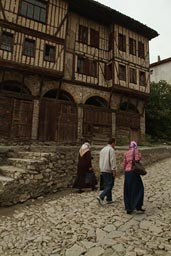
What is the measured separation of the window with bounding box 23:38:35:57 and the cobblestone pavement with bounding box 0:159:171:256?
410 inches

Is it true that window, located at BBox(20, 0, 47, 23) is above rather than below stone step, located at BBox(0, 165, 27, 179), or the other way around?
above

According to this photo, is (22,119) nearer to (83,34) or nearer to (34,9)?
(34,9)

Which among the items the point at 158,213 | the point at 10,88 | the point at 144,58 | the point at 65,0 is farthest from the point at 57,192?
the point at 144,58

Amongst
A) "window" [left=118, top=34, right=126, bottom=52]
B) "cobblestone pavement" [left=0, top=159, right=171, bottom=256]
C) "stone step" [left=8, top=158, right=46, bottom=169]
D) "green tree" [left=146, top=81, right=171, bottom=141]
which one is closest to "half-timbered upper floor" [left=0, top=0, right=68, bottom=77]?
"window" [left=118, top=34, right=126, bottom=52]

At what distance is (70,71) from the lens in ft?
51.4

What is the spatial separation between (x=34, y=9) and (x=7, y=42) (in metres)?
3.34

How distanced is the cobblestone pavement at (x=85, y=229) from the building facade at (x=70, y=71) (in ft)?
27.2

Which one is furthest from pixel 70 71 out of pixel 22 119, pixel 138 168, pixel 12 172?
pixel 138 168

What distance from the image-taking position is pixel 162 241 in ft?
12.2

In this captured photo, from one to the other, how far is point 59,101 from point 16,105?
3.08 metres

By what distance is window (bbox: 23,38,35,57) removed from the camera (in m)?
13.5

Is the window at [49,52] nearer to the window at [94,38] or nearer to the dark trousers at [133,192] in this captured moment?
the window at [94,38]

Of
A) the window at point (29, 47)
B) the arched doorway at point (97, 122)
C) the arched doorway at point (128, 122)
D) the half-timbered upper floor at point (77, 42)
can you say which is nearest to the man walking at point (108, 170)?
Answer: the half-timbered upper floor at point (77, 42)

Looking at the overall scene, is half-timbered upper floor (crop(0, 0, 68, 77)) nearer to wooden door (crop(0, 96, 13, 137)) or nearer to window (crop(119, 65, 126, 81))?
wooden door (crop(0, 96, 13, 137))
